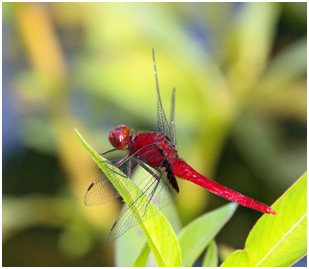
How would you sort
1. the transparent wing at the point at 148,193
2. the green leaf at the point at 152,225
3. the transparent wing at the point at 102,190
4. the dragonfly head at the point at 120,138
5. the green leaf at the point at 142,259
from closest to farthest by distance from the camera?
the green leaf at the point at 152,225
the green leaf at the point at 142,259
the transparent wing at the point at 148,193
the transparent wing at the point at 102,190
the dragonfly head at the point at 120,138

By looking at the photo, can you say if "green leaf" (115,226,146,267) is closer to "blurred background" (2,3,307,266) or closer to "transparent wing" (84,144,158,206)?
"transparent wing" (84,144,158,206)

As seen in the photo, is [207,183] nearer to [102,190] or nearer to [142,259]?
[102,190]

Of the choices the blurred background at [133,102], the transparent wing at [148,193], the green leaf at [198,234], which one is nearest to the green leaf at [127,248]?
the transparent wing at [148,193]

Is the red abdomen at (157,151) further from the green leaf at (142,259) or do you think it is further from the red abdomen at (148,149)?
the green leaf at (142,259)

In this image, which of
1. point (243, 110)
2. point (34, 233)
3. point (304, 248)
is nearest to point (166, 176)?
point (304, 248)

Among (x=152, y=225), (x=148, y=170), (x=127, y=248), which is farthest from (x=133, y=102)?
(x=152, y=225)

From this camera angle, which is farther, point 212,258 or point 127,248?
point 127,248

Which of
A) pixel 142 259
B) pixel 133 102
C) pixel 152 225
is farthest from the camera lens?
pixel 133 102
